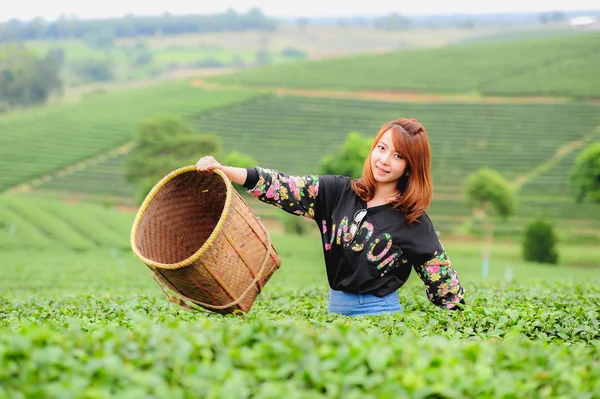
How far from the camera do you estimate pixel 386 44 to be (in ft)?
429

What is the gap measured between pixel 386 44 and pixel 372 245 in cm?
12982

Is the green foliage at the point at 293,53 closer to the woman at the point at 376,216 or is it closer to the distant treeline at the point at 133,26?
the distant treeline at the point at 133,26

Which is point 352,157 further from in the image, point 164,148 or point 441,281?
point 441,281

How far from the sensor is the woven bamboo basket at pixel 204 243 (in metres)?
4.04

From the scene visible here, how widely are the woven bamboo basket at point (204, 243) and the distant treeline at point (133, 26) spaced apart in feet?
461

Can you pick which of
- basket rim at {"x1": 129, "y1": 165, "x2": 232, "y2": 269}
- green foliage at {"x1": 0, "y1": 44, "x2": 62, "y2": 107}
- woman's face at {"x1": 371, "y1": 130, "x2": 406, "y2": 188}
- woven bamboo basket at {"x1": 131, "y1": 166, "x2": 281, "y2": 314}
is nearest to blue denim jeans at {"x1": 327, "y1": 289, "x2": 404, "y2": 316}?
woven bamboo basket at {"x1": 131, "y1": 166, "x2": 281, "y2": 314}

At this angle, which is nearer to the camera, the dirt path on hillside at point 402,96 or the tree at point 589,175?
the tree at point 589,175

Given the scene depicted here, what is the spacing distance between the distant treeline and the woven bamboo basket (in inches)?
5533

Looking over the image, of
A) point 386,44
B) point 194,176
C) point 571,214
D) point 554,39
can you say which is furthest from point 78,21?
point 194,176

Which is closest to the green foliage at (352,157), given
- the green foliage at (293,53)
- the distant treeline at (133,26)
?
the green foliage at (293,53)

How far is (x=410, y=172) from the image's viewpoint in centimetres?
443

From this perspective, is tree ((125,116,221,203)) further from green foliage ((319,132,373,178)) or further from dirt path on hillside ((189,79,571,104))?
dirt path on hillside ((189,79,571,104))

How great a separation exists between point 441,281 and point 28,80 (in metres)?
76.9

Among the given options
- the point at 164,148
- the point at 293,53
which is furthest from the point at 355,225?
the point at 293,53
